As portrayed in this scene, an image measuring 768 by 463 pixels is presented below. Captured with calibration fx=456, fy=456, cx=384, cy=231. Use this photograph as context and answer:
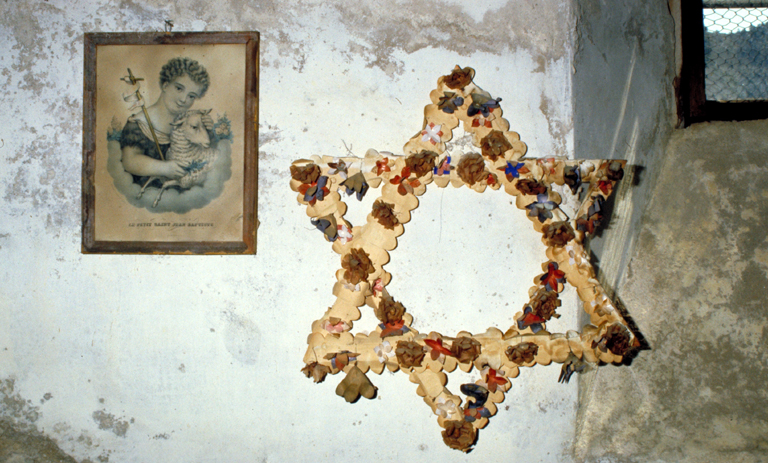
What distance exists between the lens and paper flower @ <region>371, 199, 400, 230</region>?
1.05 meters

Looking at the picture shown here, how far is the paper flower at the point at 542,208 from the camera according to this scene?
42.3 inches

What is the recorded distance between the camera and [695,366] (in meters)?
1.09

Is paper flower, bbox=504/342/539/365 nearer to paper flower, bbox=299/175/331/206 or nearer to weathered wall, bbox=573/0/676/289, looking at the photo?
weathered wall, bbox=573/0/676/289

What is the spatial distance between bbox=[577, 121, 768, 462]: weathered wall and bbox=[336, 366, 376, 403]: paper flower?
0.55 m

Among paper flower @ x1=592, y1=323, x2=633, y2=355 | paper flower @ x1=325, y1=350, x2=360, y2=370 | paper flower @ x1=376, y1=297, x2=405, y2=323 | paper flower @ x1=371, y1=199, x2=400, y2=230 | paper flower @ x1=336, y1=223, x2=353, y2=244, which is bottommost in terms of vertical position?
paper flower @ x1=325, y1=350, x2=360, y2=370

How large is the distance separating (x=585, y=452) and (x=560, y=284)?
16.8 inches

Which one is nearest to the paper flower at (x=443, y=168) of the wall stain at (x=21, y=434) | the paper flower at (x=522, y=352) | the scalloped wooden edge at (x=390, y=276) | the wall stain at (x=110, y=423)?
the scalloped wooden edge at (x=390, y=276)

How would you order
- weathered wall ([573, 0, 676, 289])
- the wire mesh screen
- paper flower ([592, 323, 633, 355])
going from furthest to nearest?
1. the wire mesh screen
2. weathered wall ([573, 0, 676, 289])
3. paper flower ([592, 323, 633, 355])

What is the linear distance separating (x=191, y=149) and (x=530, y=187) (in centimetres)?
85

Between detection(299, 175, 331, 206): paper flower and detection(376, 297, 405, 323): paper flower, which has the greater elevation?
detection(299, 175, 331, 206): paper flower

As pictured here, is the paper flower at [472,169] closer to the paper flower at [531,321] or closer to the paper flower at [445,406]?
the paper flower at [531,321]

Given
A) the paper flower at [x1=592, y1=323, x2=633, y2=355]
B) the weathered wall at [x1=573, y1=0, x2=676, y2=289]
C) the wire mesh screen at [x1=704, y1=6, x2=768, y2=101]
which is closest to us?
the paper flower at [x1=592, y1=323, x2=633, y2=355]

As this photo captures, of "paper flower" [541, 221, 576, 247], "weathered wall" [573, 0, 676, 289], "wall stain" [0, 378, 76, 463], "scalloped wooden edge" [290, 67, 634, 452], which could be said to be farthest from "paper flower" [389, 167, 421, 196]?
"wall stain" [0, 378, 76, 463]

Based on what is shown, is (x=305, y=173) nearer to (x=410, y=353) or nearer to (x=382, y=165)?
(x=382, y=165)
